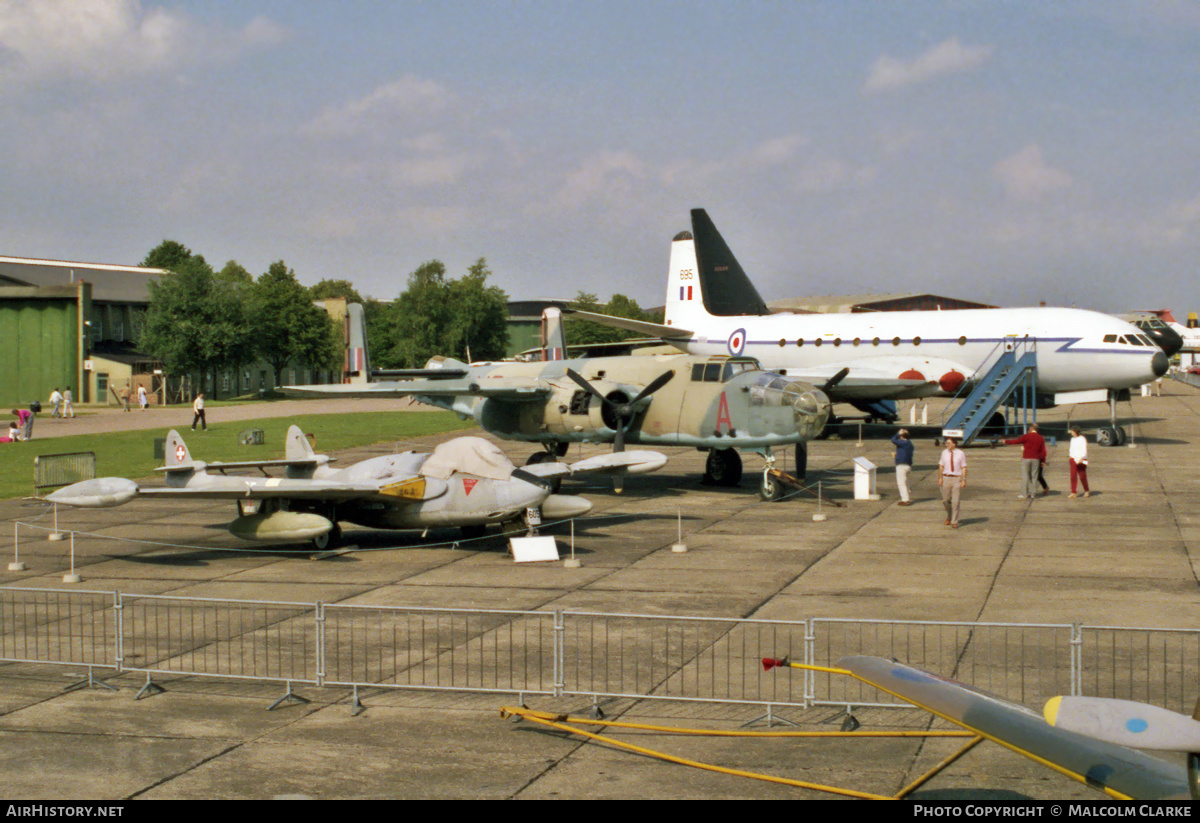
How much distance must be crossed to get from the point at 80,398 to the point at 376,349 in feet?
152

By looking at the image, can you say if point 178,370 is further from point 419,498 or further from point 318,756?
point 318,756

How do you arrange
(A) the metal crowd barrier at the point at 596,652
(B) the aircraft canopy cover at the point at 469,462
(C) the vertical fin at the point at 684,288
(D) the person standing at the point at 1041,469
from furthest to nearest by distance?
(C) the vertical fin at the point at 684,288, (D) the person standing at the point at 1041,469, (B) the aircraft canopy cover at the point at 469,462, (A) the metal crowd barrier at the point at 596,652

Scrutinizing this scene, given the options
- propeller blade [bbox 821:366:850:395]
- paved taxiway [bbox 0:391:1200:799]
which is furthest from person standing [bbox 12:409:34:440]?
propeller blade [bbox 821:366:850:395]

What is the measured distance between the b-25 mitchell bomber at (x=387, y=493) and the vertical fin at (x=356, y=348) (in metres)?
10.4

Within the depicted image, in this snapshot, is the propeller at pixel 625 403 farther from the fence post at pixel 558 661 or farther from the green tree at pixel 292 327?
the green tree at pixel 292 327

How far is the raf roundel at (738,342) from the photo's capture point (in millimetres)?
47594

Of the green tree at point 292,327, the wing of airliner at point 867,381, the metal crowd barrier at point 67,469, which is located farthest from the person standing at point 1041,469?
the green tree at point 292,327

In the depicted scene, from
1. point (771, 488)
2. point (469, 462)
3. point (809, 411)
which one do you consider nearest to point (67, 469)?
point (469, 462)

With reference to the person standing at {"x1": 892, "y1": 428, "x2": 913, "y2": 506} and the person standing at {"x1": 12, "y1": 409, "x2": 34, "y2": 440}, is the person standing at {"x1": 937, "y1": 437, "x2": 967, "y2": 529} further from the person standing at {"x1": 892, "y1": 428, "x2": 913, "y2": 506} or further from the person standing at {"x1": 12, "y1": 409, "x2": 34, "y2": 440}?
the person standing at {"x1": 12, "y1": 409, "x2": 34, "y2": 440}

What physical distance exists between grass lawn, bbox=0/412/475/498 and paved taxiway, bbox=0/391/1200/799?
7.30 metres

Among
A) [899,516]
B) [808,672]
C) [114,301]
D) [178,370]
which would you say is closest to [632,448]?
[899,516]

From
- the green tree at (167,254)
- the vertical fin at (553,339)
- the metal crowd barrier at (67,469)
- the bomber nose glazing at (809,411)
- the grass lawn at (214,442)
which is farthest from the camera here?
the green tree at (167,254)

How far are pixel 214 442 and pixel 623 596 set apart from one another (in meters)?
32.7

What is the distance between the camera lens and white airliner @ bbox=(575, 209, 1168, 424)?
3891 centimetres
